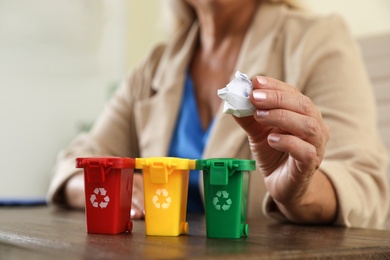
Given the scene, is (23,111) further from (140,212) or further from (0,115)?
(140,212)

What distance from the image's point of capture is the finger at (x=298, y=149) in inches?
27.5

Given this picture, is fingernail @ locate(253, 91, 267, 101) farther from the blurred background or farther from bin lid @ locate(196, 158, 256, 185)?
the blurred background

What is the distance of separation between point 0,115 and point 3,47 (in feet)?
1.11

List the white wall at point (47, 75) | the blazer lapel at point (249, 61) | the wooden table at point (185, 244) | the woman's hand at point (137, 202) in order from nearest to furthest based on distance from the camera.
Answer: the wooden table at point (185, 244) < the woman's hand at point (137, 202) < the blazer lapel at point (249, 61) < the white wall at point (47, 75)

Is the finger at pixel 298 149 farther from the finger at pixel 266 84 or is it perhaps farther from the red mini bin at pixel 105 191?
the red mini bin at pixel 105 191

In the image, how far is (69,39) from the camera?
316 cm

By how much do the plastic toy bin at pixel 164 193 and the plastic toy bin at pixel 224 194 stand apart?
0.09 ft

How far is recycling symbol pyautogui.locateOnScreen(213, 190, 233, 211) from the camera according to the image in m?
0.66

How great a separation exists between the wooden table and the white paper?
142 mm

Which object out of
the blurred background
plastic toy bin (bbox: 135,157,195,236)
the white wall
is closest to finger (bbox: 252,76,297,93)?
plastic toy bin (bbox: 135,157,195,236)

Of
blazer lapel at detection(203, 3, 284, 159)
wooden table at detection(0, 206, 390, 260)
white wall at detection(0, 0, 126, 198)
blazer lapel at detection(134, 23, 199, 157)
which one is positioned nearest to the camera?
wooden table at detection(0, 206, 390, 260)

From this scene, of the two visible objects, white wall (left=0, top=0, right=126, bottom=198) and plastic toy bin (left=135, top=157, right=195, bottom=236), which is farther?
white wall (left=0, top=0, right=126, bottom=198)

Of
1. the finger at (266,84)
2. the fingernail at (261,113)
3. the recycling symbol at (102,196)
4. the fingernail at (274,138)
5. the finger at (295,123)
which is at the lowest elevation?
the recycling symbol at (102,196)

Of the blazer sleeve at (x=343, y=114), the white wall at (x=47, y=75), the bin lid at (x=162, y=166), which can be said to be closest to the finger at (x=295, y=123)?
the bin lid at (x=162, y=166)
